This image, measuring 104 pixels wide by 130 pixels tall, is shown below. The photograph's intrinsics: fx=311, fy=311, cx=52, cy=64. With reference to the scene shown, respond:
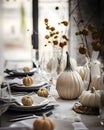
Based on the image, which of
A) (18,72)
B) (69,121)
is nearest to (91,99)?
(69,121)

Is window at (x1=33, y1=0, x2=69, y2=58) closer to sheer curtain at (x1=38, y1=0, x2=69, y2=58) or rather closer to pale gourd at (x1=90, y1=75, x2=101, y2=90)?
sheer curtain at (x1=38, y1=0, x2=69, y2=58)

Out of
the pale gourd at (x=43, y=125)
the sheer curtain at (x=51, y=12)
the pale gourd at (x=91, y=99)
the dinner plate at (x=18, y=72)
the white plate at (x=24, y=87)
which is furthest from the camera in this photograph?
the sheer curtain at (x=51, y=12)

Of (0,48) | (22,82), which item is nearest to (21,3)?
(0,48)

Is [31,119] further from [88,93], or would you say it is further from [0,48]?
[0,48]

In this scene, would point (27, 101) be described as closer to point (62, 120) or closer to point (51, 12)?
point (62, 120)

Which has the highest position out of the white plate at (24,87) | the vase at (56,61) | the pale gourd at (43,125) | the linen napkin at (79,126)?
the vase at (56,61)

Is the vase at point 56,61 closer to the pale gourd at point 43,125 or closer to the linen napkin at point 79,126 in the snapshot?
the linen napkin at point 79,126

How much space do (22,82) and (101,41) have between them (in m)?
Result: 0.66

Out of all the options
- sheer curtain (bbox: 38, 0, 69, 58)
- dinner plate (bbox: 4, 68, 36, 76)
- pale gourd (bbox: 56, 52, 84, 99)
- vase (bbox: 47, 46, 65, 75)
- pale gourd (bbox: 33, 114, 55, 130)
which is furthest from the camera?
sheer curtain (bbox: 38, 0, 69, 58)

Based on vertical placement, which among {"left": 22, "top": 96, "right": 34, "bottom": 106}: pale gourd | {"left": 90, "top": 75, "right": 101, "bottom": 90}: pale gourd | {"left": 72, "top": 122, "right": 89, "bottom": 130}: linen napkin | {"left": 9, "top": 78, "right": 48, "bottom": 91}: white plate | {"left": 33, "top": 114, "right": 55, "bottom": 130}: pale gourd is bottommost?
{"left": 72, "top": 122, "right": 89, "bottom": 130}: linen napkin

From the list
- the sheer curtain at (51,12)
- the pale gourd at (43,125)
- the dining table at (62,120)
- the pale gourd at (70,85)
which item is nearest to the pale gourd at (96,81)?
the pale gourd at (70,85)

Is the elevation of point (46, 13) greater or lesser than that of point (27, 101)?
greater

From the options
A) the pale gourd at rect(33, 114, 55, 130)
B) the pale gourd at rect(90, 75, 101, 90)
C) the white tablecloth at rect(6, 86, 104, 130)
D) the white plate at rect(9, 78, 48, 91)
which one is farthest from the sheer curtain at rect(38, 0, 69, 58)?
the pale gourd at rect(33, 114, 55, 130)

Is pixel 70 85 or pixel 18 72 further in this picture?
pixel 18 72
